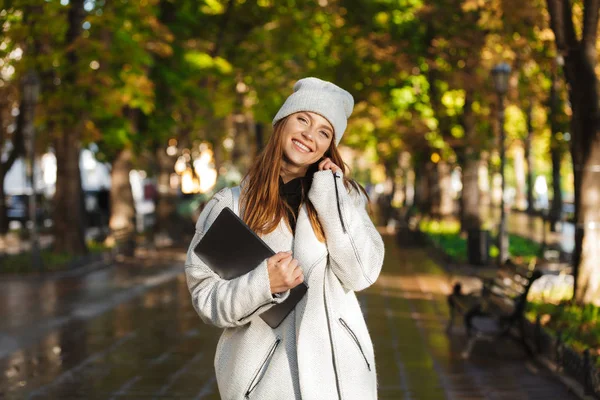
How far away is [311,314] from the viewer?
11.1 ft

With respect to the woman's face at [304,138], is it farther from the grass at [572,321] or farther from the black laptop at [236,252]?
the grass at [572,321]

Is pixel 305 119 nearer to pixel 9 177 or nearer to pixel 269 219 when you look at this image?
pixel 269 219

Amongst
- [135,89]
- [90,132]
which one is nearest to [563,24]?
[135,89]

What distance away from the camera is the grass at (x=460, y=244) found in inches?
859

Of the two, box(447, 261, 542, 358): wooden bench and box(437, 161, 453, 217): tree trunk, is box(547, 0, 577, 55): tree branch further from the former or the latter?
box(437, 161, 453, 217): tree trunk

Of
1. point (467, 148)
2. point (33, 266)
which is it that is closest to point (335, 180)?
point (33, 266)

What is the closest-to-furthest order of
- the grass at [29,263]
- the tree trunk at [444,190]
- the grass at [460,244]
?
the grass at [29,263], the grass at [460,244], the tree trunk at [444,190]

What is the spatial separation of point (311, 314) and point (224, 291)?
11.3 inches

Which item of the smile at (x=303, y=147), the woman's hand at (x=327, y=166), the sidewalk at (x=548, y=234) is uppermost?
the smile at (x=303, y=147)

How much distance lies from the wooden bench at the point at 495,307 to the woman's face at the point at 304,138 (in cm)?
728

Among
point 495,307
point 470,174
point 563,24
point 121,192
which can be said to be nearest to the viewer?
point 495,307

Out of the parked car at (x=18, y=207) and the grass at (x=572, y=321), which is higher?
the parked car at (x=18, y=207)

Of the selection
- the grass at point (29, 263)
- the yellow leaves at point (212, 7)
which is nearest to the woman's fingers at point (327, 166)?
the grass at point (29, 263)

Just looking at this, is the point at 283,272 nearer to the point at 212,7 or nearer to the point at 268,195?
the point at 268,195
